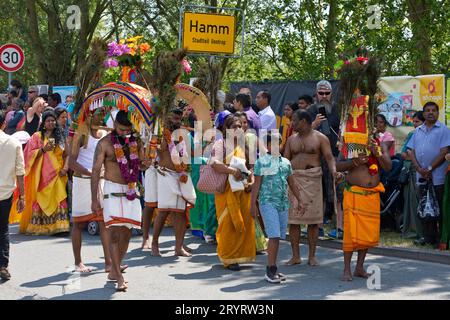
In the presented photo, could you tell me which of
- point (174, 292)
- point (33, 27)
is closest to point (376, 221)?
point (174, 292)

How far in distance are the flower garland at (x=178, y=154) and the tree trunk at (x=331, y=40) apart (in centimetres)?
1008

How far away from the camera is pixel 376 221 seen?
9.01 m

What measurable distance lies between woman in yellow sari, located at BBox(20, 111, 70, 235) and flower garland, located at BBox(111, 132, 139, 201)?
15.1 feet

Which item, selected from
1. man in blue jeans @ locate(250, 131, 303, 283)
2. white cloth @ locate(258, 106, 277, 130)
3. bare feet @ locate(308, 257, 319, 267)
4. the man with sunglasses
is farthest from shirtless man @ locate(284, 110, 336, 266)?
white cloth @ locate(258, 106, 277, 130)

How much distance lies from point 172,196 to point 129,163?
249 cm

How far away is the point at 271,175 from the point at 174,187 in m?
2.17

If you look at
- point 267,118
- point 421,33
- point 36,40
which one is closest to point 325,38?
point 421,33

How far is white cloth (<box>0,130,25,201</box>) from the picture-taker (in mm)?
8891

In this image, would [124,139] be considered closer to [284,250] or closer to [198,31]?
[284,250]

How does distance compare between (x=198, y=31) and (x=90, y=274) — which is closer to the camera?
(x=90, y=274)

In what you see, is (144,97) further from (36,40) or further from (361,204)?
(36,40)

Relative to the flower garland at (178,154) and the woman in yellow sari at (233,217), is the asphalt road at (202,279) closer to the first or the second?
the woman in yellow sari at (233,217)

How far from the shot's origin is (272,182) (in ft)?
29.6
